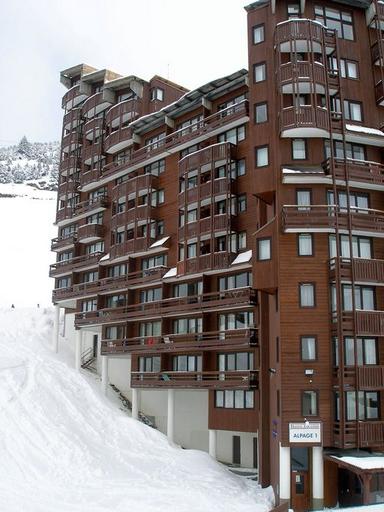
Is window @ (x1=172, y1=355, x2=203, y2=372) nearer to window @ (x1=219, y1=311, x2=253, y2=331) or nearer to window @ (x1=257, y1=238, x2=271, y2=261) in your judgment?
window @ (x1=219, y1=311, x2=253, y2=331)

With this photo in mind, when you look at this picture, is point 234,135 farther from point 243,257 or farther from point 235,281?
point 235,281

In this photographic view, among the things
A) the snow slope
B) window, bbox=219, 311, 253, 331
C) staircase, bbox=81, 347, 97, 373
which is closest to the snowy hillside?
staircase, bbox=81, 347, 97, 373

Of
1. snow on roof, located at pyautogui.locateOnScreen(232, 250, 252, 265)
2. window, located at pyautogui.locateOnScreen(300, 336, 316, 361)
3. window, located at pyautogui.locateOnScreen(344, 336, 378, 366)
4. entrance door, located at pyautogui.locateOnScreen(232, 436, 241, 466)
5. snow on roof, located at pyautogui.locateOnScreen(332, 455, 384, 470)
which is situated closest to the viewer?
snow on roof, located at pyautogui.locateOnScreen(332, 455, 384, 470)

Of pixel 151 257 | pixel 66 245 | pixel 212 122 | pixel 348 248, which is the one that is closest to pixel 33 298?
pixel 66 245

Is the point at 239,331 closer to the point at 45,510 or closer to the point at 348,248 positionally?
the point at 348,248

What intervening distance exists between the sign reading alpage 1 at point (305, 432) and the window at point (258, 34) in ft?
78.9

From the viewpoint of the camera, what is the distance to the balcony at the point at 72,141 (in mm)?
58781

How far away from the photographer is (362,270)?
31.1 meters

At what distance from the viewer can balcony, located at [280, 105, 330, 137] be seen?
32.9 metres

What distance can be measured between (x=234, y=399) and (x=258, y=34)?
954 inches

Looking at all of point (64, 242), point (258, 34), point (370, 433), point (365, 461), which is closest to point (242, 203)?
point (258, 34)

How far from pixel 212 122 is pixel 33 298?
181 ft

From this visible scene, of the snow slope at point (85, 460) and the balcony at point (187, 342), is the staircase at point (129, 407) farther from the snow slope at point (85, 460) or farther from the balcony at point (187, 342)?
the balcony at point (187, 342)

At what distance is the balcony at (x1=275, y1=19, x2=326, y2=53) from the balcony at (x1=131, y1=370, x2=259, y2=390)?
2022 cm
